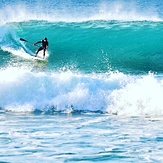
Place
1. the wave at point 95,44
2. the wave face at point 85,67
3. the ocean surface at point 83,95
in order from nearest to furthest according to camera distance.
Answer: the ocean surface at point 83,95, the wave face at point 85,67, the wave at point 95,44

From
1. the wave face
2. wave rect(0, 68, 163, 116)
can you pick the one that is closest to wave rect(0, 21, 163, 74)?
the wave face

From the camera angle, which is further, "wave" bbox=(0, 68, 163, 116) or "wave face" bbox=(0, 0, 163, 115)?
"wave face" bbox=(0, 0, 163, 115)

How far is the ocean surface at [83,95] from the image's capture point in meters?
11.3

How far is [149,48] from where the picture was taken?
94.7 ft

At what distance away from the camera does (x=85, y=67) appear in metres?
25.2

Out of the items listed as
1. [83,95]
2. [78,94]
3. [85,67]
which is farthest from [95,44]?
[83,95]

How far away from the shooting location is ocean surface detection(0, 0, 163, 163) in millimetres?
11266

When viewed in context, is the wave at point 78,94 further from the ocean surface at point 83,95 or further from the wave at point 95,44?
the wave at point 95,44

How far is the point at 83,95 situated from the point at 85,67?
27.5 feet

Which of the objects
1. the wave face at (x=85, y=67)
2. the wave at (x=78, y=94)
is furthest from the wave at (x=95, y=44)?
the wave at (x=78, y=94)

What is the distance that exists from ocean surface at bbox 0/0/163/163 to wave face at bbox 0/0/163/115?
26 millimetres

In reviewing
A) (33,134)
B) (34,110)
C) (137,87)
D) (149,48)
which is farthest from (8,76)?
(149,48)

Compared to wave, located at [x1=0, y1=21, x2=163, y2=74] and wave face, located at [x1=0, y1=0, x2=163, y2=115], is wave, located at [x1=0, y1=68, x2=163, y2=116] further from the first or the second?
wave, located at [x1=0, y1=21, x2=163, y2=74]

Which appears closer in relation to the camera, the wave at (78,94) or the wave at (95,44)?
the wave at (78,94)
